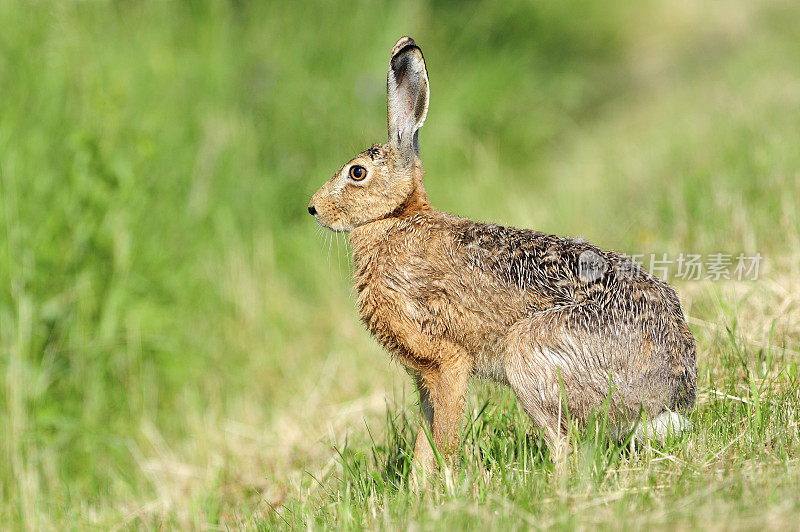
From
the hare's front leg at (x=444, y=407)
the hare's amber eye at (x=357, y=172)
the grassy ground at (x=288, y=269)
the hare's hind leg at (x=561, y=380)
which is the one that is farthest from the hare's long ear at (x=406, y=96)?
the hare's hind leg at (x=561, y=380)

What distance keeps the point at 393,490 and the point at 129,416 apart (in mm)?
3173

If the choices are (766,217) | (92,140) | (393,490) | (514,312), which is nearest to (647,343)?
(514,312)

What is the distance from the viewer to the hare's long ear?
429 cm

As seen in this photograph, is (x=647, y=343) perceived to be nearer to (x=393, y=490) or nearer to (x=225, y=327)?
(x=393, y=490)

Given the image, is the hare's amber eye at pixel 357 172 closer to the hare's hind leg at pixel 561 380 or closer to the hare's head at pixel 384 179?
the hare's head at pixel 384 179

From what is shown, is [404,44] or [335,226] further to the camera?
[335,226]

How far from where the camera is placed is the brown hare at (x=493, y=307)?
11.8ft

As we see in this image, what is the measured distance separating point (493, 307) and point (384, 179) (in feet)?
3.27

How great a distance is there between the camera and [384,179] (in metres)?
4.48

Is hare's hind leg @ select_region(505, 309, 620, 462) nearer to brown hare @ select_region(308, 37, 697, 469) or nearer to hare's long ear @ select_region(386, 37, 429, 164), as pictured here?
brown hare @ select_region(308, 37, 697, 469)

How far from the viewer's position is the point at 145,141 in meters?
6.38

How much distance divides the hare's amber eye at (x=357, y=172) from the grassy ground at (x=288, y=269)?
0.56 metres

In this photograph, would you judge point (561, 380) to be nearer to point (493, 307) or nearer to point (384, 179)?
point (493, 307)

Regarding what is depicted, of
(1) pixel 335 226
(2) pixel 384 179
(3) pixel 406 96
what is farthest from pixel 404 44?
(1) pixel 335 226
